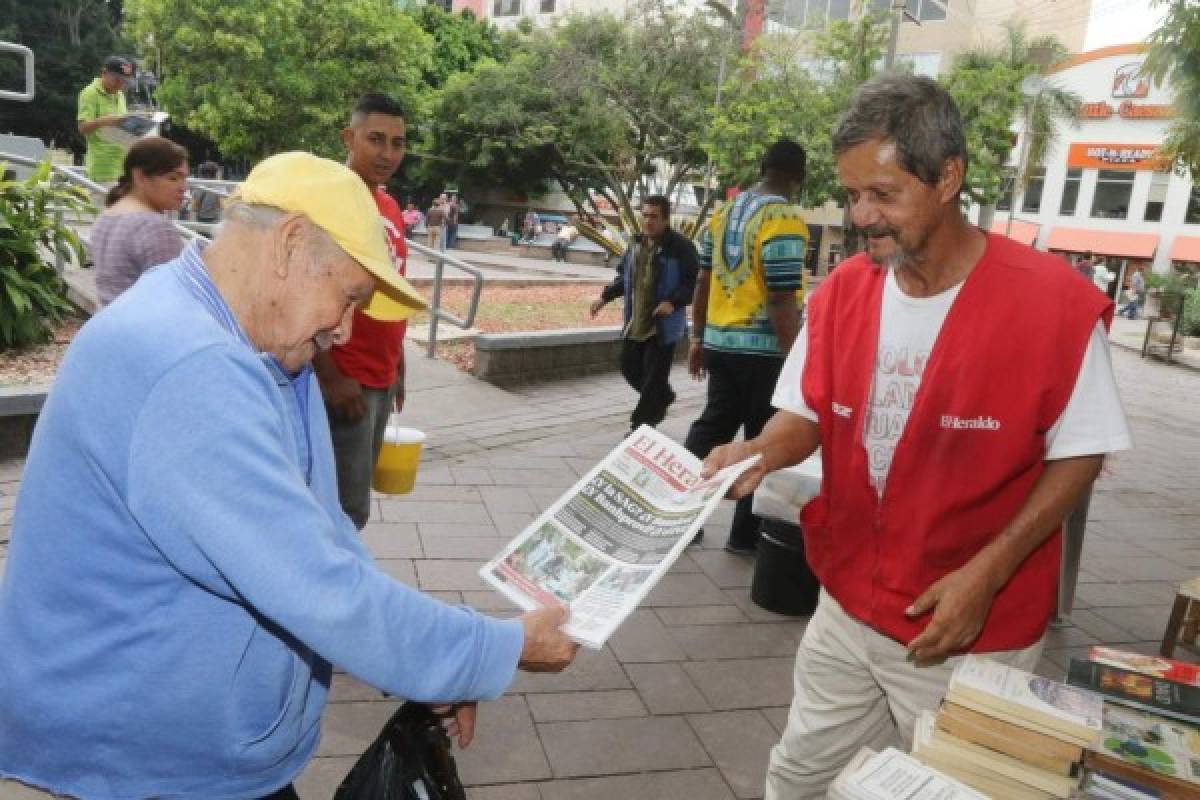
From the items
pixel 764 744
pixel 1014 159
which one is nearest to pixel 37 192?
pixel 764 744

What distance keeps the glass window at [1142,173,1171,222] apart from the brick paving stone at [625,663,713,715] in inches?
1473

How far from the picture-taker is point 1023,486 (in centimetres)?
185

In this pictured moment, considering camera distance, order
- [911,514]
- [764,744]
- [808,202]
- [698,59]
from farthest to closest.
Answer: [808,202], [698,59], [764,744], [911,514]

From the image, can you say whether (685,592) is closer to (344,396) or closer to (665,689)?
(665,689)

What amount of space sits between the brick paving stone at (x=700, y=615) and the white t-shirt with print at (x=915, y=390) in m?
2.23

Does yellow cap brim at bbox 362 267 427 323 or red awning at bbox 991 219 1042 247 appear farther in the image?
red awning at bbox 991 219 1042 247

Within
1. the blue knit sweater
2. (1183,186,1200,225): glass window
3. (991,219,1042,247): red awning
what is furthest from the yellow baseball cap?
(991,219,1042,247): red awning

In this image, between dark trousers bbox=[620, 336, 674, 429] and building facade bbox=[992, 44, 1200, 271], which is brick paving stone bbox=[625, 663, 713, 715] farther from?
building facade bbox=[992, 44, 1200, 271]

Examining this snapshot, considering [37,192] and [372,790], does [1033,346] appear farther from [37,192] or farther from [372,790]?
[37,192]

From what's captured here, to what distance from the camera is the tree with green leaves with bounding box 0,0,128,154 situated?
32562 millimetres

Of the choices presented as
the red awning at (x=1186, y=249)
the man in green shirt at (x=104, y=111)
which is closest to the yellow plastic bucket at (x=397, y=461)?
the man in green shirt at (x=104, y=111)

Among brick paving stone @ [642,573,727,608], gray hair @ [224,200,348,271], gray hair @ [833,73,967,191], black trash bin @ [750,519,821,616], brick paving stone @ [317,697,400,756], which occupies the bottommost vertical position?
brick paving stone @ [642,573,727,608]

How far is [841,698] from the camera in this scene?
6.85 ft

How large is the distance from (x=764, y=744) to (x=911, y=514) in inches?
61.6
